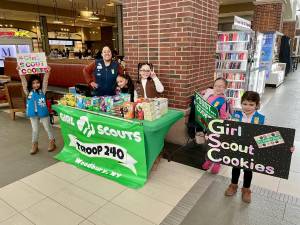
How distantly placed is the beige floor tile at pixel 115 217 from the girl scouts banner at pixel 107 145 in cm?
41

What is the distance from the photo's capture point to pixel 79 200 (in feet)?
8.09

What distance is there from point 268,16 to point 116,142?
30.6 ft

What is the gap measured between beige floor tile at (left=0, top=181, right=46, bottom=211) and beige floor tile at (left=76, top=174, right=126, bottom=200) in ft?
1.54

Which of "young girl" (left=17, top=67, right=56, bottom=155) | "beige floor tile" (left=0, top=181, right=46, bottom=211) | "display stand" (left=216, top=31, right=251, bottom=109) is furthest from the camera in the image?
"display stand" (left=216, top=31, right=251, bottom=109)

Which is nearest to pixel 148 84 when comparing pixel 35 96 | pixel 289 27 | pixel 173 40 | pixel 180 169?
pixel 173 40

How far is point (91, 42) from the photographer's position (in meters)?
21.5

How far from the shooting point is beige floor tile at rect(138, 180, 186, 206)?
2467mm

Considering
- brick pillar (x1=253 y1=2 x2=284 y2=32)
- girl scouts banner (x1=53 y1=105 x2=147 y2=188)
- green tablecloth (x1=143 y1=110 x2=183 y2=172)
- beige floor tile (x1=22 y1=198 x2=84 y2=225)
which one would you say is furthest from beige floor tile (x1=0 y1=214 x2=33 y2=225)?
brick pillar (x1=253 y1=2 x2=284 y2=32)

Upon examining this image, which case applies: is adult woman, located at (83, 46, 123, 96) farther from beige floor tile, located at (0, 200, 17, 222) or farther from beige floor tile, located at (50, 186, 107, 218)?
beige floor tile, located at (0, 200, 17, 222)

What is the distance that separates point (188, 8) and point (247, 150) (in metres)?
2.15

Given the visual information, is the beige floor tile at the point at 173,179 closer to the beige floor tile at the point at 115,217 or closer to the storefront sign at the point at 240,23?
the beige floor tile at the point at 115,217

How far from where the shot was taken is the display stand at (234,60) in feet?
17.7

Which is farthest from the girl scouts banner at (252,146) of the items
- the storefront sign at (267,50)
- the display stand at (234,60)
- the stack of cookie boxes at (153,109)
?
the storefront sign at (267,50)

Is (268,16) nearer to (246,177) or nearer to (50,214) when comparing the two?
(246,177)
